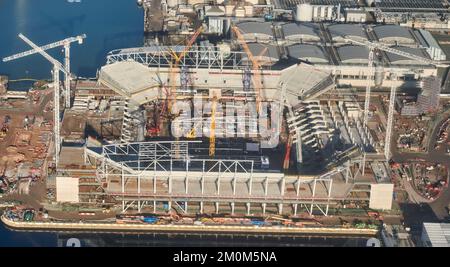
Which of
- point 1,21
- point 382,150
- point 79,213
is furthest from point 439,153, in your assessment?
point 1,21

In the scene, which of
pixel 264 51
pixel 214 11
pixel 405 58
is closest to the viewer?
pixel 264 51

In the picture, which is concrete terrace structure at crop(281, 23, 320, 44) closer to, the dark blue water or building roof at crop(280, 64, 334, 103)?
building roof at crop(280, 64, 334, 103)

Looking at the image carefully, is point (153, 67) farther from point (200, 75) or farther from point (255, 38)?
point (255, 38)

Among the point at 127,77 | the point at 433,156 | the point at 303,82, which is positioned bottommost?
the point at 433,156

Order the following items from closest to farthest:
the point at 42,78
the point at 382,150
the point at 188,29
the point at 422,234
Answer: the point at 422,234 < the point at 382,150 < the point at 42,78 < the point at 188,29

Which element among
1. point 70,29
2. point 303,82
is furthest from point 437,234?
point 70,29

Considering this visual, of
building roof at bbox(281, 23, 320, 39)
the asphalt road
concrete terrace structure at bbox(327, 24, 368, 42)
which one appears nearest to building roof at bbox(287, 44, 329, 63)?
building roof at bbox(281, 23, 320, 39)

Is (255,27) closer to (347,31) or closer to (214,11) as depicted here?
(214,11)
